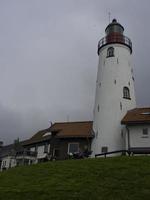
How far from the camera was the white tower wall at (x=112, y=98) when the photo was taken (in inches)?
1321

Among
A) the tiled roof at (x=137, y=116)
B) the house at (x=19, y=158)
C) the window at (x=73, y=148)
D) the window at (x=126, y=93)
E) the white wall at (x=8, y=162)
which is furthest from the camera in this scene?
the white wall at (x=8, y=162)

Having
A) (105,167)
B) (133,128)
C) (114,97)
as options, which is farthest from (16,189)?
(114,97)

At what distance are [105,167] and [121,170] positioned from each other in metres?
1.37

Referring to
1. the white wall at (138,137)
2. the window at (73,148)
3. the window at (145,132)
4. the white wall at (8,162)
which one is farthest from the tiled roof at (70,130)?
the window at (145,132)

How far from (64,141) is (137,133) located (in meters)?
8.31

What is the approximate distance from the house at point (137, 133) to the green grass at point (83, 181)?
298 inches

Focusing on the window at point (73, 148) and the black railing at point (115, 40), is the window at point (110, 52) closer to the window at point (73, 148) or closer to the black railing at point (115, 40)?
the black railing at point (115, 40)

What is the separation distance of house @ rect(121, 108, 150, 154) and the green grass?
298 inches

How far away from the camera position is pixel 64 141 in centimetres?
3594

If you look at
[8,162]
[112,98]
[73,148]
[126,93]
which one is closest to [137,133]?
[112,98]

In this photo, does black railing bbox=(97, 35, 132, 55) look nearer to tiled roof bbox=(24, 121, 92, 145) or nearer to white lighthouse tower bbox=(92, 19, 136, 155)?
white lighthouse tower bbox=(92, 19, 136, 155)

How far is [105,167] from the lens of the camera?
21312 millimetres

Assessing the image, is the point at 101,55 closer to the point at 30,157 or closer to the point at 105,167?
the point at 30,157

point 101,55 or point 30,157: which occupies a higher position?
point 101,55
